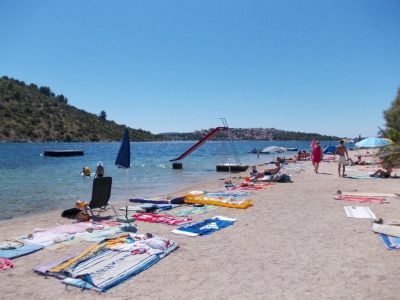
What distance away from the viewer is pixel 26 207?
1403 centimetres

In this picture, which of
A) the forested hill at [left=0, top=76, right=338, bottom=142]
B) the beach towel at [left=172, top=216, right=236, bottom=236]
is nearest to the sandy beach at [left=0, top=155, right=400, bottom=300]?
the beach towel at [left=172, top=216, right=236, bottom=236]

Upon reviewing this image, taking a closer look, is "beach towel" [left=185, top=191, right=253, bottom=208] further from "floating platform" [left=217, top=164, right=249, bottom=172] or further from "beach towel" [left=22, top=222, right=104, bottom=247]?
"floating platform" [left=217, top=164, right=249, bottom=172]

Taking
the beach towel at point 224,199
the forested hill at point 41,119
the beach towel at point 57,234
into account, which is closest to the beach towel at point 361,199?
the beach towel at point 224,199

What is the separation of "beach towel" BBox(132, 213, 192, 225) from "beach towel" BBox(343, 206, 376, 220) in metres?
3.84

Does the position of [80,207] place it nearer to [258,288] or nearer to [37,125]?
[258,288]

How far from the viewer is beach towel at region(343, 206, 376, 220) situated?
344 inches

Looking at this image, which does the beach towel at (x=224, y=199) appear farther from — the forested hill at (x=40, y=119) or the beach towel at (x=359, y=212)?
the forested hill at (x=40, y=119)

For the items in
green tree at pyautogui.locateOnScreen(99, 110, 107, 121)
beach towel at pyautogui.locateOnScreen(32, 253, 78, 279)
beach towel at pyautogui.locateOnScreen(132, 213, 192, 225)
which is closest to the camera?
beach towel at pyautogui.locateOnScreen(32, 253, 78, 279)

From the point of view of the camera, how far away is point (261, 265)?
18.2ft

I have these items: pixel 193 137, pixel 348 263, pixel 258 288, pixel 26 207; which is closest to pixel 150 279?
pixel 258 288

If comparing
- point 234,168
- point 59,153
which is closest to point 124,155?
point 234,168

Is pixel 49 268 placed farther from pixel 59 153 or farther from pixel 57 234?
pixel 59 153

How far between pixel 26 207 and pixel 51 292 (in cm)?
1041

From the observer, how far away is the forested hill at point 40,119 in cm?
10962
